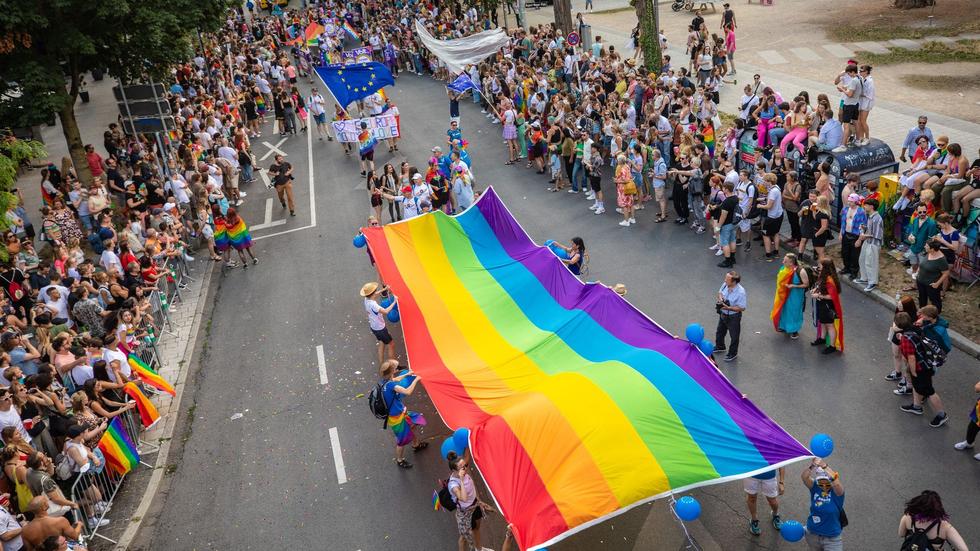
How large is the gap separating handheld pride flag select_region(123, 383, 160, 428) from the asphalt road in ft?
1.61

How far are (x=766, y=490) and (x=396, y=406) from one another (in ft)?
15.9

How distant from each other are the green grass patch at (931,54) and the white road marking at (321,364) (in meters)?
22.7

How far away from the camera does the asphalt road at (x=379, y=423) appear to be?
954cm

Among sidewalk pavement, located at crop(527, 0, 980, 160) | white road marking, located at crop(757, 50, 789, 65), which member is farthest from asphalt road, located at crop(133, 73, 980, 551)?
white road marking, located at crop(757, 50, 789, 65)

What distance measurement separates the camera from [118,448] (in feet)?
36.7

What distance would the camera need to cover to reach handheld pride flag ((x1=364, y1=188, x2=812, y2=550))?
804 cm

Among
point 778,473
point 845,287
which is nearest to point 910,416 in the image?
point 778,473

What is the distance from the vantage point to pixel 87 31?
1981 centimetres

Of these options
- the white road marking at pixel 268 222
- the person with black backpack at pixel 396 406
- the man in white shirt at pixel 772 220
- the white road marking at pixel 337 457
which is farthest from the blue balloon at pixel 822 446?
the white road marking at pixel 268 222

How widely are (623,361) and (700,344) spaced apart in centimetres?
127

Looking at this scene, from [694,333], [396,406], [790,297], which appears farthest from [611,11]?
[396,406]

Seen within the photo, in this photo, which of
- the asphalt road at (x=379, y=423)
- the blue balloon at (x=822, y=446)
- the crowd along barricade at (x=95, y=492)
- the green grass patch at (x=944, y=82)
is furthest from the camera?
the green grass patch at (x=944, y=82)

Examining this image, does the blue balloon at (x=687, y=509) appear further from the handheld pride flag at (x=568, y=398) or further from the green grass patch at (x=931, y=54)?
the green grass patch at (x=931, y=54)

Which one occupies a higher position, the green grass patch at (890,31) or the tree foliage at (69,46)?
the tree foliage at (69,46)
